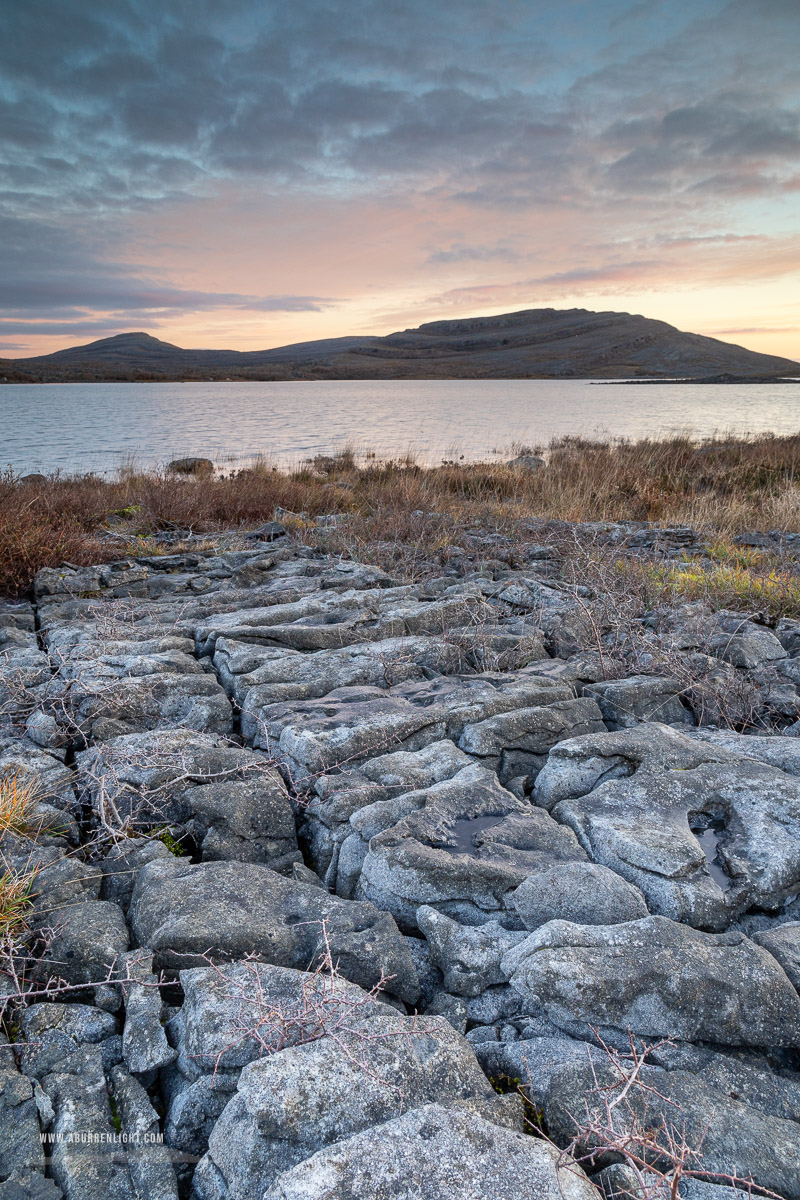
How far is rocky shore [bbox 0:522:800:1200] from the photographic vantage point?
5.51 ft

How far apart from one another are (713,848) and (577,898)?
94cm

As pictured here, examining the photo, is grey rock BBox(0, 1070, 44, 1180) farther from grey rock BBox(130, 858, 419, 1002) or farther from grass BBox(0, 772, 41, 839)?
grass BBox(0, 772, 41, 839)

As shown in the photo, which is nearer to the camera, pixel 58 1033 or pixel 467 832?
pixel 58 1033

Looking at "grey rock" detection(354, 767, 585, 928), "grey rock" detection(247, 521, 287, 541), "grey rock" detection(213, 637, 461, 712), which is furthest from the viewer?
"grey rock" detection(247, 521, 287, 541)

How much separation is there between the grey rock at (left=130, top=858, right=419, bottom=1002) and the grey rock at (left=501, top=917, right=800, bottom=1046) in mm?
479

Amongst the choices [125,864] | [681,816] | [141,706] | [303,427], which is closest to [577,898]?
[681,816]

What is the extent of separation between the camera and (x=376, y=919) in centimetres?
250

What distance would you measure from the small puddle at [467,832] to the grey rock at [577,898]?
0.34 meters

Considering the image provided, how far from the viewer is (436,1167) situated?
1.52 metres

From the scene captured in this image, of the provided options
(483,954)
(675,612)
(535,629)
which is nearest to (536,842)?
(483,954)

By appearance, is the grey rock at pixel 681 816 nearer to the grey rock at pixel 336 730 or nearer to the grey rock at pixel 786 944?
the grey rock at pixel 786 944

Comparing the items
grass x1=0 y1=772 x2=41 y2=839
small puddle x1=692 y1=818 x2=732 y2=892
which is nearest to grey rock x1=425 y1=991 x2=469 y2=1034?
small puddle x1=692 y1=818 x2=732 y2=892

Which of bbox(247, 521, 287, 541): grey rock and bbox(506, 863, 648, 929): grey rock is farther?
bbox(247, 521, 287, 541): grey rock

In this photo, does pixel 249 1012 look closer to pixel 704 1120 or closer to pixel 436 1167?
pixel 436 1167
